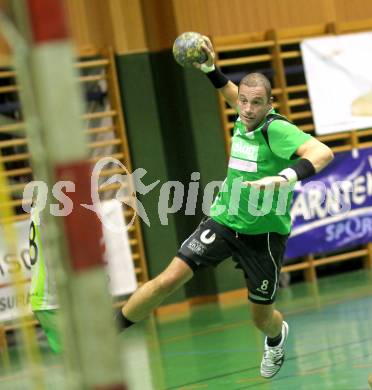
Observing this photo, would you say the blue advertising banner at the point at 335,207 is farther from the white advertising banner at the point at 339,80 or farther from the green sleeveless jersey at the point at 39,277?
the green sleeveless jersey at the point at 39,277

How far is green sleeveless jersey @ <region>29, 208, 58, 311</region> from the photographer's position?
23.2ft

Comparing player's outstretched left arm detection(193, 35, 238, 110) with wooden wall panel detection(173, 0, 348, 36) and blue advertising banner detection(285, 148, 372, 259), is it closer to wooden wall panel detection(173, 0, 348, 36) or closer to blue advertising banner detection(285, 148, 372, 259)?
wooden wall panel detection(173, 0, 348, 36)

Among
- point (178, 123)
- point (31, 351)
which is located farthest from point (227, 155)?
point (31, 351)

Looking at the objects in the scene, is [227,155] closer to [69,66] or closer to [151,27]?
[151,27]

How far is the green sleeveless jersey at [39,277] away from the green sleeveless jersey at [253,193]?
1349 millimetres

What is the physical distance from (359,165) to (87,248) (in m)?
10.6

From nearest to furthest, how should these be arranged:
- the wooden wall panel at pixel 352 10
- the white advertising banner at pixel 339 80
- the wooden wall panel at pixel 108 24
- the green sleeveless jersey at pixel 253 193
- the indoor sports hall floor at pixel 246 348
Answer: the green sleeveless jersey at pixel 253 193, the indoor sports hall floor at pixel 246 348, the wooden wall panel at pixel 108 24, the white advertising banner at pixel 339 80, the wooden wall panel at pixel 352 10

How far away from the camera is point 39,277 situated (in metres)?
7.13

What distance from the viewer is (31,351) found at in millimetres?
3129

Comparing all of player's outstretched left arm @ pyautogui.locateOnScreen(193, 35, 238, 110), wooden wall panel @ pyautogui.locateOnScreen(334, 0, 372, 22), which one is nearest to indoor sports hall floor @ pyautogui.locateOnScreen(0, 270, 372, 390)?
player's outstretched left arm @ pyautogui.locateOnScreen(193, 35, 238, 110)

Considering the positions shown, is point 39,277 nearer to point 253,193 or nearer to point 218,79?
point 253,193

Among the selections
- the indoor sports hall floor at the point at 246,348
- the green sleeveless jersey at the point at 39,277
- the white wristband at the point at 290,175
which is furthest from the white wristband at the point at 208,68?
the indoor sports hall floor at the point at 246,348

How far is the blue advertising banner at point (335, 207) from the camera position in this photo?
12594mm

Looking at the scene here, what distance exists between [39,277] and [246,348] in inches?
84.2
